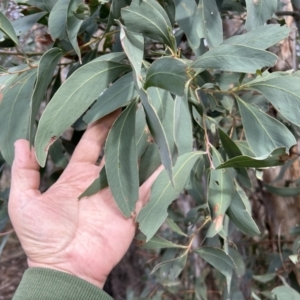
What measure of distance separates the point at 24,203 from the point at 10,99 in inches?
9.4

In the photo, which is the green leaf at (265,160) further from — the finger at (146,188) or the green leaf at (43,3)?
the green leaf at (43,3)

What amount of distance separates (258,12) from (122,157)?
0.33 m

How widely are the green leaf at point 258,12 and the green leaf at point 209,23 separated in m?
0.05

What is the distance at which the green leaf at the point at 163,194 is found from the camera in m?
0.70

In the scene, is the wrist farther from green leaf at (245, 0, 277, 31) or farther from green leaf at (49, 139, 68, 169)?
green leaf at (245, 0, 277, 31)

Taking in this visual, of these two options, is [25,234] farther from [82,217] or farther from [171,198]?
[171,198]

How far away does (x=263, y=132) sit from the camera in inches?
26.9

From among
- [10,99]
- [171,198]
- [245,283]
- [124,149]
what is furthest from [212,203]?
[245,283]

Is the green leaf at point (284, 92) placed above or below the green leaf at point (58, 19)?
below

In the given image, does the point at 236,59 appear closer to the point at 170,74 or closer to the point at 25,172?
the point at 170,74

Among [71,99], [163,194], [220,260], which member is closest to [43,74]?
[71,99]

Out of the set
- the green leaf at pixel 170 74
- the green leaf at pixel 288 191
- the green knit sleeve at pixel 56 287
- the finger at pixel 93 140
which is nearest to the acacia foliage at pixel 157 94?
the green leaf at pixel 170 74

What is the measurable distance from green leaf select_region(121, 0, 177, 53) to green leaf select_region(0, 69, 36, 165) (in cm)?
28

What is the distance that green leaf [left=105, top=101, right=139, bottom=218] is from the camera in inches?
26.9
